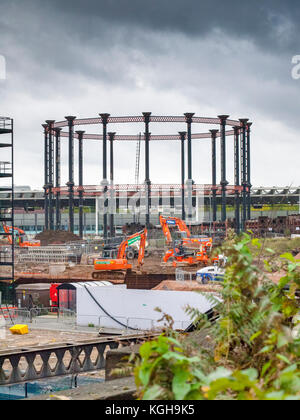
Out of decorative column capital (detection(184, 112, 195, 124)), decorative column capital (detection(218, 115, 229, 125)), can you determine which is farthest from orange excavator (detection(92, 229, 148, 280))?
decorative column capital (detection(218, 115, 229, 125))

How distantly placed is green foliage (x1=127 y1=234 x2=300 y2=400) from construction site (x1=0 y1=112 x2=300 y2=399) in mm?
201

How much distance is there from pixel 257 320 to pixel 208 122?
262 feet

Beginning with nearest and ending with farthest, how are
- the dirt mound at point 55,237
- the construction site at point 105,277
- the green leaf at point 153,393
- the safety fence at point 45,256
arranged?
the green leaf at point 153,393
the construction site at point 105,277
the safety fence at point 45,256
the dirt mound at point 55,237

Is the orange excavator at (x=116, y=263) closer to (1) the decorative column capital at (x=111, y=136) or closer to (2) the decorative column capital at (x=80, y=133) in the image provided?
(1) the decorative column capital at (x=111, y=136)

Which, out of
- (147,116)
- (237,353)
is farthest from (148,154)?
(237,353)

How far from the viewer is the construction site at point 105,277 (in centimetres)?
1895

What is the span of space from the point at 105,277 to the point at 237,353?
41274 millimetres

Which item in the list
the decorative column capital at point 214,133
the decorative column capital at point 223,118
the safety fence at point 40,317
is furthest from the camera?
the decorative column capital at point 214,133

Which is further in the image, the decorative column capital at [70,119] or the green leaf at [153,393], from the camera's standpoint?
the decorative column capital at [70,119]

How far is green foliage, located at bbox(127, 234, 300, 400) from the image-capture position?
7.95 feet

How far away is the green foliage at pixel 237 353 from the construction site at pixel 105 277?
0.20 m

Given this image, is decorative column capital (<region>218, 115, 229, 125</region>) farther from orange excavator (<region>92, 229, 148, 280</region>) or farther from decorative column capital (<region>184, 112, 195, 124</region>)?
orange excavator (<region>92, 229, 148, 280</region>)

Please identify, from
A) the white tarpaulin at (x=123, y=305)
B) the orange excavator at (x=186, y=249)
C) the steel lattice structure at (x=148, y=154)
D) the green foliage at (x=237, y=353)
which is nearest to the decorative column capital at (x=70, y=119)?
the steel lattice structure at (x=148, y=154)

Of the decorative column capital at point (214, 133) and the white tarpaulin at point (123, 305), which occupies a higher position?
the decorative column capital at point (214, 133)
